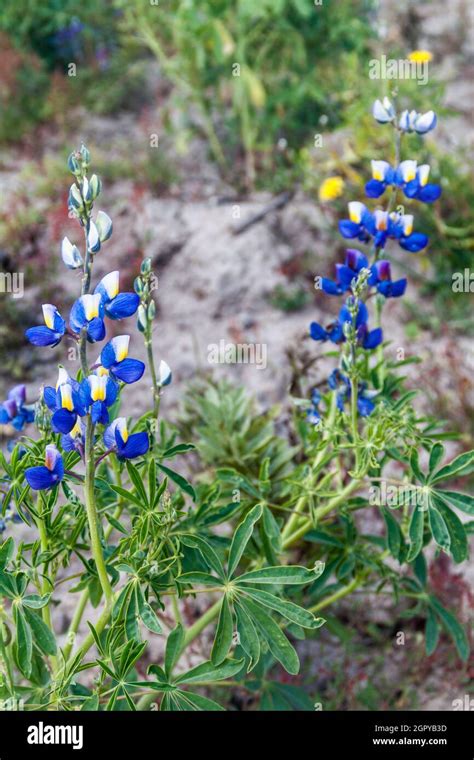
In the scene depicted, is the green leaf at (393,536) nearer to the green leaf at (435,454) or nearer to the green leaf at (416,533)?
the green leaf at (416,533)

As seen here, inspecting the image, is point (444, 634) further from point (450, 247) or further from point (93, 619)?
point (450, 247)

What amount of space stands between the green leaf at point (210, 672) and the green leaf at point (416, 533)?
1.68 feet

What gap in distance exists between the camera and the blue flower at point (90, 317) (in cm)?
185

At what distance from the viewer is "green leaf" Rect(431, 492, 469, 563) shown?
2193mm

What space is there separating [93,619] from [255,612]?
126cm

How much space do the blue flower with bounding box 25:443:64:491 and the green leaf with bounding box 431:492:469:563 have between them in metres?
0.91

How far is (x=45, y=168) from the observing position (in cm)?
536

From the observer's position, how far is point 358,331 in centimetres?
243

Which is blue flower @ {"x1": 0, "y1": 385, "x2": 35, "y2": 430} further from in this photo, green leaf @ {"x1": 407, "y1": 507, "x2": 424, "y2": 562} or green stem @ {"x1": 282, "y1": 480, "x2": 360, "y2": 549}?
green leaf @ {"x1": 407, "y1": 507, "x2": 424, "y2": 562}

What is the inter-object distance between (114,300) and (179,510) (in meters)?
0.61

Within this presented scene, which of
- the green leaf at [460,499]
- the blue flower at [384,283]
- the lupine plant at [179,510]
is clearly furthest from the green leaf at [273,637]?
the blue flower at [384,283]

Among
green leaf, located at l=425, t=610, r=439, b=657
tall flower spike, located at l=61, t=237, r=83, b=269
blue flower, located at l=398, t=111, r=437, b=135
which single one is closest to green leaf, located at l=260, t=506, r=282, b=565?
green leaf, located at l=425, t=610, r=439, b=657

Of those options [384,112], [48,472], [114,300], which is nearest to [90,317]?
[114,300]
